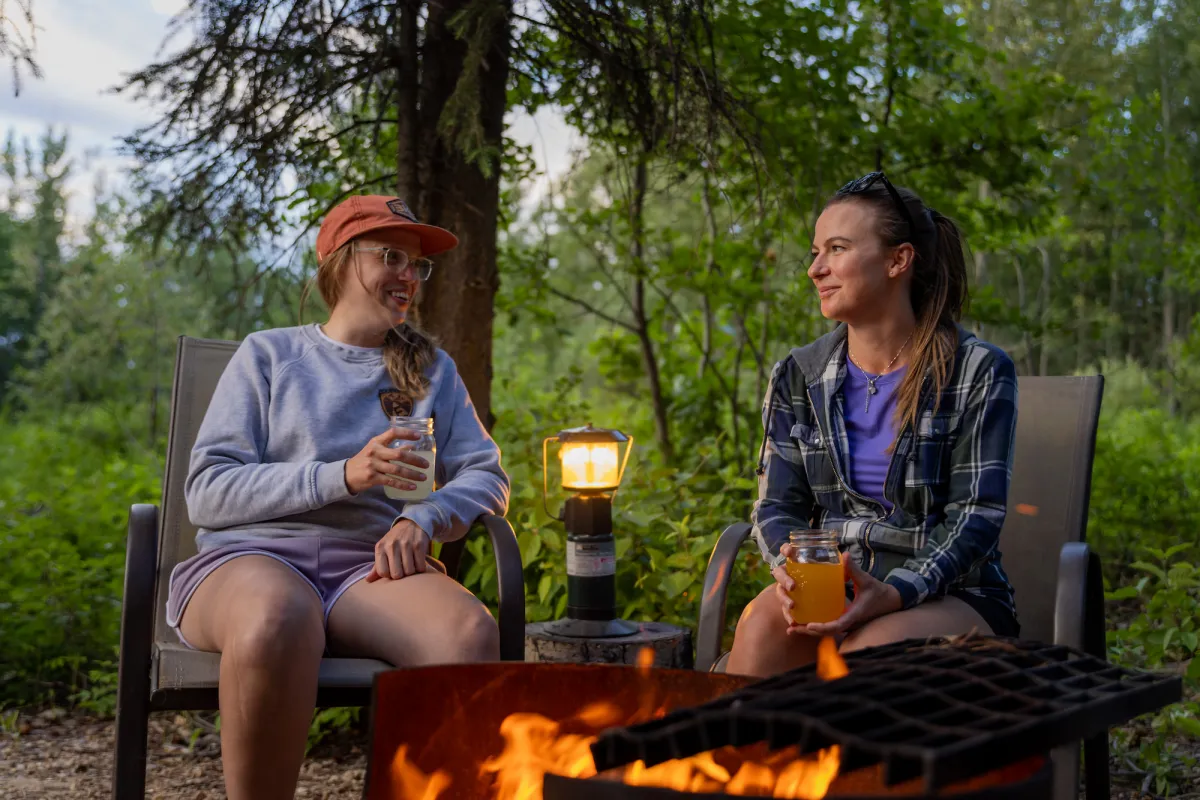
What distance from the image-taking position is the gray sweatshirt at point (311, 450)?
2207 millimetres

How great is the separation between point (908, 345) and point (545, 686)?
1.09m

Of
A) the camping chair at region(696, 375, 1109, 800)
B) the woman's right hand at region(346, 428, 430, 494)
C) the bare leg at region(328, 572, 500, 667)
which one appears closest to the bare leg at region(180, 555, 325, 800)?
the bare leg at region(328, 572, 500, 667)

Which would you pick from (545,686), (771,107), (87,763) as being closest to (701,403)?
(771,107)

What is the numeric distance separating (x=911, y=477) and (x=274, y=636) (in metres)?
1.24

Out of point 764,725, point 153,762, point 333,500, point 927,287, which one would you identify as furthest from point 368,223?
point 153,762

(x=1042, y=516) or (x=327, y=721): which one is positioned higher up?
(x=1042, y=516)

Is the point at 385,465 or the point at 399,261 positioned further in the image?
the point at 399,261

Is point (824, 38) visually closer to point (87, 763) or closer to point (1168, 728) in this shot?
A: point (1168, 728)

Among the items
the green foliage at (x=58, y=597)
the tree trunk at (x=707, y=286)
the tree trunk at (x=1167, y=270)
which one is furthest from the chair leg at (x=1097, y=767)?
the tree trunk at (x=1167, y=270)

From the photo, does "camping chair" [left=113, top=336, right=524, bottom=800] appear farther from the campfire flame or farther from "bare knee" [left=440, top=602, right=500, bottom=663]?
the campfire flame

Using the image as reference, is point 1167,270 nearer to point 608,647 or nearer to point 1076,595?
point 608,647

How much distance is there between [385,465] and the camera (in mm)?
2105

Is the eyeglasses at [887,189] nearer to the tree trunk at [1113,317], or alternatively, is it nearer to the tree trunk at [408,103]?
the tree trunk at [408,103]

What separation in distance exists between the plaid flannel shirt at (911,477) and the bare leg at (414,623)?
605mm
